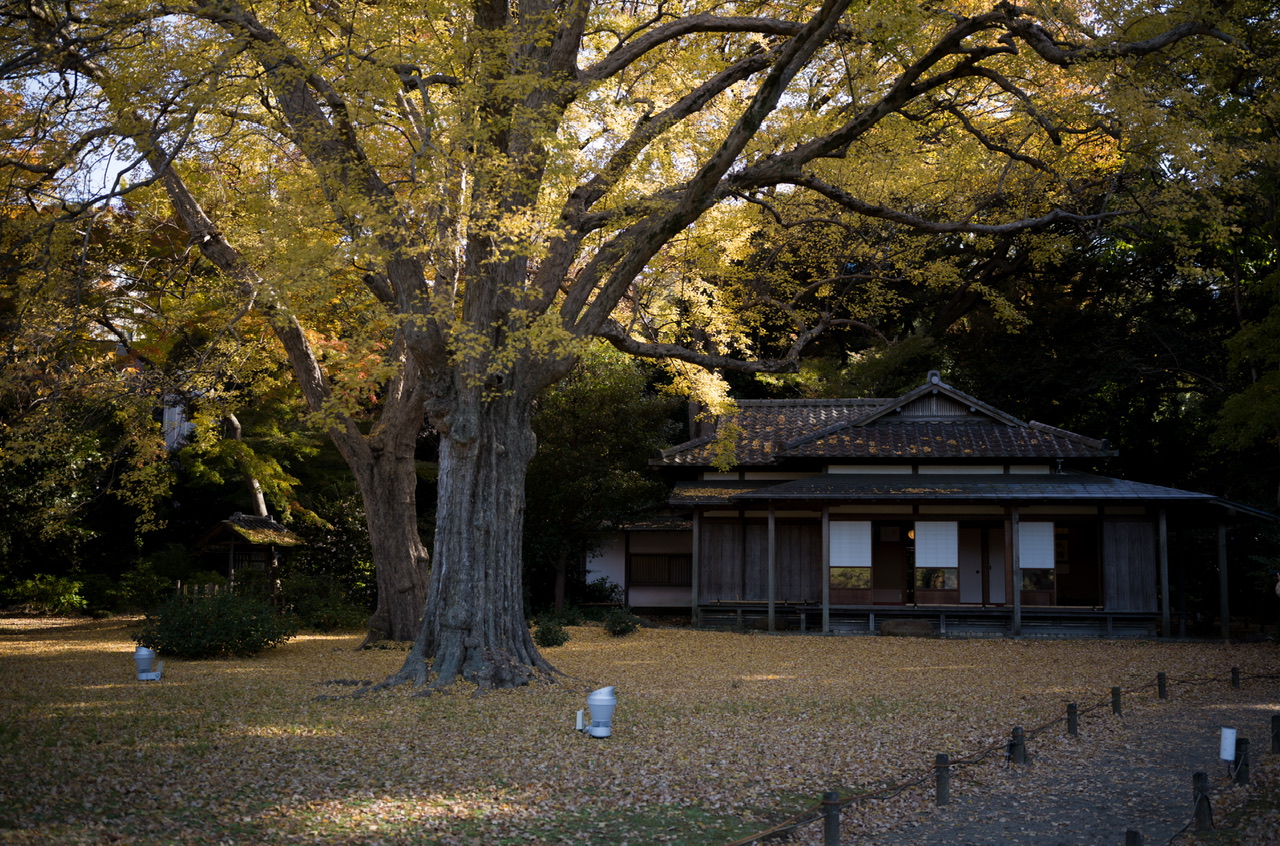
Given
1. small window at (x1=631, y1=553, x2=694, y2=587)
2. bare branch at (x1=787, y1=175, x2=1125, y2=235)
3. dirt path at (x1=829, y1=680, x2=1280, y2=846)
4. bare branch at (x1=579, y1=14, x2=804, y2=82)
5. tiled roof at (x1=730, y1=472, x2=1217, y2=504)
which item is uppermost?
bare branch at (x1=579, y1=14, x2=804, y2=82)

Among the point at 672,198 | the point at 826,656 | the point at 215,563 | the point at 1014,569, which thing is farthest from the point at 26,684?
the point at 1014,569

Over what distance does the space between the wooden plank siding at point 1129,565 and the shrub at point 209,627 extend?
17.2m

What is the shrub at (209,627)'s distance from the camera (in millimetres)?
15039

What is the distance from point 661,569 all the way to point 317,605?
919 cm

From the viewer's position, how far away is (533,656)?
12344 mm

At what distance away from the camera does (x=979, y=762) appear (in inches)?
321

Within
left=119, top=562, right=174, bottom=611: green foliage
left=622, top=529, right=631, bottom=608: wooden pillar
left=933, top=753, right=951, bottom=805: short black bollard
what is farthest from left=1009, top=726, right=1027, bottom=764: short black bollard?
left=119, top=562, right=174, bottom=611: green foliage

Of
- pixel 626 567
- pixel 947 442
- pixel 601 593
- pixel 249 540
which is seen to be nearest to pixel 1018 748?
pixel 947 442

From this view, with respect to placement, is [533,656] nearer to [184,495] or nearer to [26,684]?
[26,684]

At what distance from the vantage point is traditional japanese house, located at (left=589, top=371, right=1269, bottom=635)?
20.5 metres

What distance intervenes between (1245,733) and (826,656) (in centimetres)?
770

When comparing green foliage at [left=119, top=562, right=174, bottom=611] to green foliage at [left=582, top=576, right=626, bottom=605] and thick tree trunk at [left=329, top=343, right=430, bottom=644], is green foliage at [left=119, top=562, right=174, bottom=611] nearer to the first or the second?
thick tree trunk at [left=329, top=343, right=430, bottom=644]

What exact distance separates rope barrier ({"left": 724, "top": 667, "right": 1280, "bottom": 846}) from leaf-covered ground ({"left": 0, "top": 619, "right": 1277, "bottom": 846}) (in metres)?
0.28

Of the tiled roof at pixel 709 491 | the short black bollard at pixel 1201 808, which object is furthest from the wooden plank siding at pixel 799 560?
the short black bollard at pixel 1201 808
